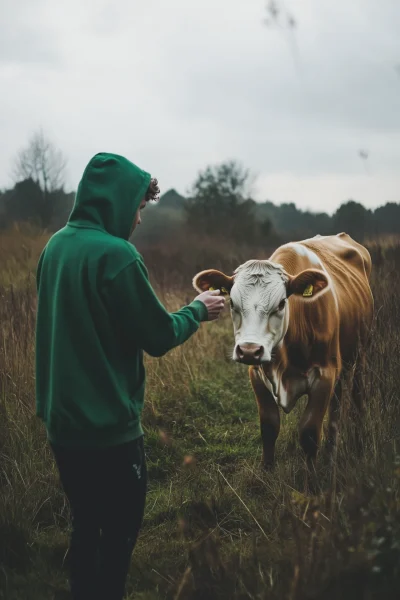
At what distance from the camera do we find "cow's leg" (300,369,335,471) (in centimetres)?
393

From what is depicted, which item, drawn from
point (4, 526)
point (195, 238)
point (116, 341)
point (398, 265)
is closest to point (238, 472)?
point (4, 526)

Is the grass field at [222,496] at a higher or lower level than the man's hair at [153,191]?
lower

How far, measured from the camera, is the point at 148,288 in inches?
88.2

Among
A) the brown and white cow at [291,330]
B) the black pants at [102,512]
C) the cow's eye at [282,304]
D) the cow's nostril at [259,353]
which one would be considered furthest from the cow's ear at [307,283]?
the black pants at [102,512]

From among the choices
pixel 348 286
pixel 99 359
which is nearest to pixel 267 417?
pixel 348 286

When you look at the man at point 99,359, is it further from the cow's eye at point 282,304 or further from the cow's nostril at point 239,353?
the cow's eye at point 282,304

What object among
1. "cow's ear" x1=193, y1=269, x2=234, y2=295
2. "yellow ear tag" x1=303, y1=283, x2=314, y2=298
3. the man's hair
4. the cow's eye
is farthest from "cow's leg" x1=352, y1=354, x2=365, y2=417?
the man's hair

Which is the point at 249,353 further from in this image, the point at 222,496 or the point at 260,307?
the point at 222,496

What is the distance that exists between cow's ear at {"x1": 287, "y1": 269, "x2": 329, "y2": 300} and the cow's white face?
2.1 inches

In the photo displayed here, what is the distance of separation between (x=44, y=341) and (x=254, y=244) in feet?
68.6

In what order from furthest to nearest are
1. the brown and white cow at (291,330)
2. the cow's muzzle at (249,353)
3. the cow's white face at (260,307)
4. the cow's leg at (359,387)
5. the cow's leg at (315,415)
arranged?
the cow's leg at (359,387), the cow's leg at (315,415), the brown and white cow at (291,330), the cow's white face at (260,307), the cow's muzzle at (249,353)

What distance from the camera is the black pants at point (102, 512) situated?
89.9 inches

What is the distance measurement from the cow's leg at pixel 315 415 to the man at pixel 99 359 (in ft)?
5.86

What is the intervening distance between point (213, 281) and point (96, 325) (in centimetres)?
158
